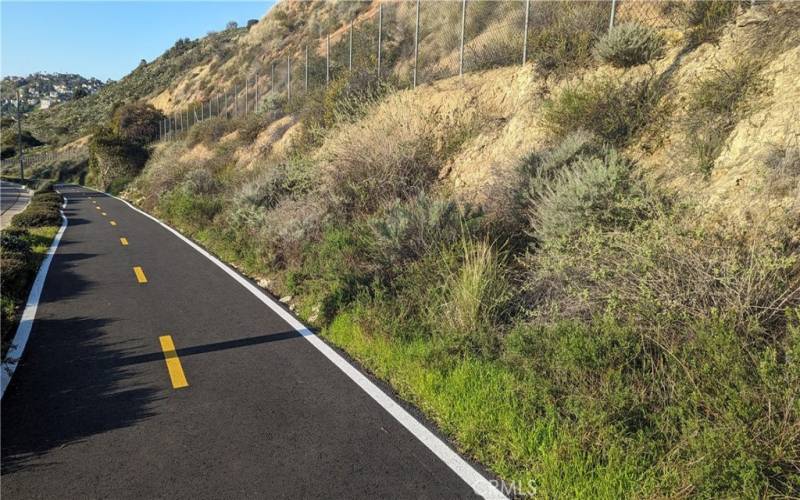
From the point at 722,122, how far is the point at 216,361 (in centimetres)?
793

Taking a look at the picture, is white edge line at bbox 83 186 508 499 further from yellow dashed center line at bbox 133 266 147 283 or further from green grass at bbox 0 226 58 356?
green grass at bbox 0 226 58 356

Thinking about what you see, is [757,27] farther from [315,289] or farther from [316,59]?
[316,59]

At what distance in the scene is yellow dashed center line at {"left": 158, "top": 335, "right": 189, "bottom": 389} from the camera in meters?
5.45

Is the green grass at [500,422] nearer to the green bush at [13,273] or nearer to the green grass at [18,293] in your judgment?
the green grass at [18,293]

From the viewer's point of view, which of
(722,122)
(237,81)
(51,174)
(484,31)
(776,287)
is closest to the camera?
(776,287)

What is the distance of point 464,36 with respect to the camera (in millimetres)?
16219

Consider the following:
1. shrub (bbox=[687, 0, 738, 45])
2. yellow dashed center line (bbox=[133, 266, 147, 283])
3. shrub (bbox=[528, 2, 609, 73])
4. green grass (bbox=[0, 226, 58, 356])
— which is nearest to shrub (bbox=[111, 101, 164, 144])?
green grass (bbox=[0, 226, 58, 356])

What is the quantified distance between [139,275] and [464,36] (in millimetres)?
12047

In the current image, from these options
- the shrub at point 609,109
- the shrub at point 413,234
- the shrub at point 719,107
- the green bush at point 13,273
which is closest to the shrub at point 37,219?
the green bush at point 13,273

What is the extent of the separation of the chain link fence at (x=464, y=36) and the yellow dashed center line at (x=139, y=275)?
9624mm

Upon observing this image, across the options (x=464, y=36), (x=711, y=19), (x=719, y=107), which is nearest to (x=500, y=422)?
(x=719, y=107)

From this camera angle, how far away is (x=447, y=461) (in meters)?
4.00

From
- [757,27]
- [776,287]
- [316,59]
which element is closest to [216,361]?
[776,287]

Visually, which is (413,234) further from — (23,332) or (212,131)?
(212,131)
